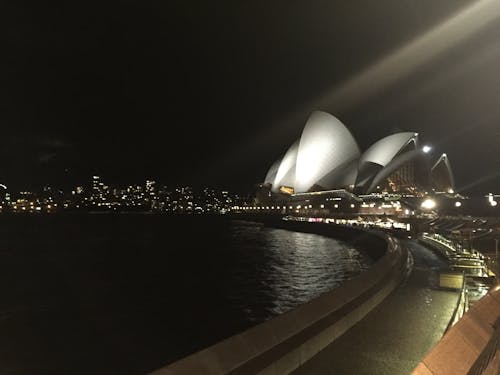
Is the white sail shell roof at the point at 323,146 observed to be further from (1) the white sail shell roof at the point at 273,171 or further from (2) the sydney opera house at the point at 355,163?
(1) the white sail shell roof at the point at 273,171

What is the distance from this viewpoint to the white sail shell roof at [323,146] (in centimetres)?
5594

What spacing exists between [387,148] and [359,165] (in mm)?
4198

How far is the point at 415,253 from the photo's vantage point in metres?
16.8

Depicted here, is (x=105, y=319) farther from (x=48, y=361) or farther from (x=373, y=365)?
(x=373, y=365)

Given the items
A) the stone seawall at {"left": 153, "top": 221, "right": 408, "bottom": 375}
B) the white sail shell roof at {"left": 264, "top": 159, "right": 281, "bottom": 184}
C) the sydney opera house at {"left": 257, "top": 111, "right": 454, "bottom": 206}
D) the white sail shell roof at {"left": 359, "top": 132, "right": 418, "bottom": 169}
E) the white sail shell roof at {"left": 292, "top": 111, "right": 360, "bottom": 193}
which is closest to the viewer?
the stone seawall at {"left": 153, "top": 221, "right": 408, "bottom": 375}

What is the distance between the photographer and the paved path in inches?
180

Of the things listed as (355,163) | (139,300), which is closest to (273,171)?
(355,163)

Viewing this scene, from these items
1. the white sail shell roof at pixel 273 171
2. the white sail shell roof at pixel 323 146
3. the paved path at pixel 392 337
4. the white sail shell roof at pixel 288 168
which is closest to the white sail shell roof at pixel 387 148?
the white sail shell roof at pixel 323 146

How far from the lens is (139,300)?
590 inches

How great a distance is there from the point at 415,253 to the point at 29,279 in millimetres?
15156

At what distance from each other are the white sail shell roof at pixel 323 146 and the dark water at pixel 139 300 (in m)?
27.8

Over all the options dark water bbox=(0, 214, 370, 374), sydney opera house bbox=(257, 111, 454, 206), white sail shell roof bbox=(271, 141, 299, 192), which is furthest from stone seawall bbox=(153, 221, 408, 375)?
white sail shell roof bbox=(271, 141, 299, 192)

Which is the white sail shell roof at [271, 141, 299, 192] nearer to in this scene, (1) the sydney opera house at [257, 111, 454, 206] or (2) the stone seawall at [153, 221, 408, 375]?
(1) the sydney opera house at [257, 111, 454, 206]

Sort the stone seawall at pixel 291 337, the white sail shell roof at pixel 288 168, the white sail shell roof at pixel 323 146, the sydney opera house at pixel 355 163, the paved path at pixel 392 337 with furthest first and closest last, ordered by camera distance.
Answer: the white sail shell roof at pixel 288 168 < the sydney opera house at pixel 355 163 < the white sail shell roof at pixel 323 146 < the paved path at pixel 392 337 < the stone seawall at pixel 291 337
